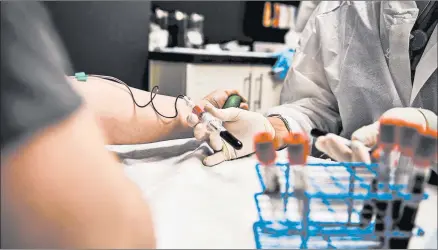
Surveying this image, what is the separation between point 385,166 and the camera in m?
0.26

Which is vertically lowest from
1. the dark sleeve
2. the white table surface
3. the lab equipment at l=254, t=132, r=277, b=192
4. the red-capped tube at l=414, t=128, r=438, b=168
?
the white table surface

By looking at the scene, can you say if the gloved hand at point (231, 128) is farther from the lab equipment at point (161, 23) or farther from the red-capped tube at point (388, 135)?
the lab equipment at point (161, 23)

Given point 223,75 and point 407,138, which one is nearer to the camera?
point 407,138

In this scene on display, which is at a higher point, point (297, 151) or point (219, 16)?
point (219, 16)

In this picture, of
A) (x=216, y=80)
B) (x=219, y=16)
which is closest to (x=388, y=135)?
(x=216, y=80)

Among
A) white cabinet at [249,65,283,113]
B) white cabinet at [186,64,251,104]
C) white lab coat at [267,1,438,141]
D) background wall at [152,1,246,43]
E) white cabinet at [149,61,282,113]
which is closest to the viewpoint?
white lab coat at [267,1,438,141]

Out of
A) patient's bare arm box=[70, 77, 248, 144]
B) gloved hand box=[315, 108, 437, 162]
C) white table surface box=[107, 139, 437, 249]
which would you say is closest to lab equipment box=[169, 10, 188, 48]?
patient's bare arm box=[70, 77, 248, 144]

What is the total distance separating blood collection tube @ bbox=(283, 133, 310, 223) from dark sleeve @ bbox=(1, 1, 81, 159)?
0.14m

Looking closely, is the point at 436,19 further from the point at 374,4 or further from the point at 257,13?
the point at 257,13

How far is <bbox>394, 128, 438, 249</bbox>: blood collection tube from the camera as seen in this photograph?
0.25 m

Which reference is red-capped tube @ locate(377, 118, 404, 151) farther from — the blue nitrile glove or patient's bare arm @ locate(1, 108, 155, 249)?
the blue nitrile glove

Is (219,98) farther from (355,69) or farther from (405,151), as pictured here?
(405,151)

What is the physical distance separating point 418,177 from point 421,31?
180mm

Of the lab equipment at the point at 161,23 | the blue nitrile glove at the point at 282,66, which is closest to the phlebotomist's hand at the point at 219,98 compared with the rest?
the blue nitrile glove at the point at 282,66
